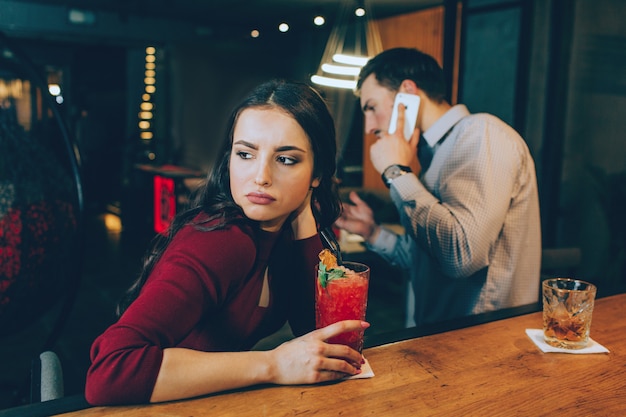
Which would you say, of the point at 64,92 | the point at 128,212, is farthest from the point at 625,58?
the point at 64,92

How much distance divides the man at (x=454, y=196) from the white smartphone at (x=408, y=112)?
0.02 meters

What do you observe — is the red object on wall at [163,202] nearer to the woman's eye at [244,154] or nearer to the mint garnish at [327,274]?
the woman's eye at [244,154]

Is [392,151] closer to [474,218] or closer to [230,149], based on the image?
[474,218]

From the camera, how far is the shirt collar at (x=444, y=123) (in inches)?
71.2

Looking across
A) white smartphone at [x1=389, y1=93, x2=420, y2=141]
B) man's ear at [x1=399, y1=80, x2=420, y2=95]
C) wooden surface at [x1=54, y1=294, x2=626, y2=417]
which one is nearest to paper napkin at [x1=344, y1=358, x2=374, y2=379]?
wooden surface at [x1=54, y1=294, x2=626, y2=417]

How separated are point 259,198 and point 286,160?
9 centimetres

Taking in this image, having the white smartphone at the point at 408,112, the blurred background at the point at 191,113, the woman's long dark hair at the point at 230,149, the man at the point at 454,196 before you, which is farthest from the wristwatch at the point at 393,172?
the woman's long dark hair at the point at 230,149

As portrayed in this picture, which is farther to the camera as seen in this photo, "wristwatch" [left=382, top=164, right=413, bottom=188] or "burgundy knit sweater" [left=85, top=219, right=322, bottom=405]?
"wristwatch" [left=382, top=164, right=413, bottom=188]

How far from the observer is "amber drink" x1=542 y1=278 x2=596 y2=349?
1101 mm

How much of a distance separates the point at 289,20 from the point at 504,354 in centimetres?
802

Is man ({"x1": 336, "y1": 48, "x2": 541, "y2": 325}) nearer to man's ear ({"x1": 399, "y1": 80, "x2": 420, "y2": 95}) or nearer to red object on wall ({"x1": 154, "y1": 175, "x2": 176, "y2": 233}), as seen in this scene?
man's ear ({"x1": 399, "y1": 80, "x2": 420, "y2": 95})

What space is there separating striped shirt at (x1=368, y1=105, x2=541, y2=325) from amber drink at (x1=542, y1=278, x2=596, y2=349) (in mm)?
417

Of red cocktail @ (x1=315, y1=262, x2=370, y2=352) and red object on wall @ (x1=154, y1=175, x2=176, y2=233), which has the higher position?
red cocktail @ (x1=315, y1=262, x2=370, y2=352)

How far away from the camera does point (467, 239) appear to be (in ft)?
5.01
